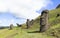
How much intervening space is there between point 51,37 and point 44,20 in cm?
1380

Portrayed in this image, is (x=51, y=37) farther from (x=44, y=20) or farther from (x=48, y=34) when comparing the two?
(x=44, y=20)

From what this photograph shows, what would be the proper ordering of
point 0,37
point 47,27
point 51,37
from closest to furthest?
point 51,37 → point 47,27 → point 0,37

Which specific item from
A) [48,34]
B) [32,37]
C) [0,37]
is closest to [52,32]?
[48,34]

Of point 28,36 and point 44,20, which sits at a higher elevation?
point 44,20

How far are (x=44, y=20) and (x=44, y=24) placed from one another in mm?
1868

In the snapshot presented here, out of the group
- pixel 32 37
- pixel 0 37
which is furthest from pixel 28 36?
pixel 0 37

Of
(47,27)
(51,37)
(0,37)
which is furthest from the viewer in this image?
(0,37)

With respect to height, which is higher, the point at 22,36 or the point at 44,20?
the point at 44,20

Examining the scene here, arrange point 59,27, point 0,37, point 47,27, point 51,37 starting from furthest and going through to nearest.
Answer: point 0,37 → point 47,27 → point 59,27 → point 51,37

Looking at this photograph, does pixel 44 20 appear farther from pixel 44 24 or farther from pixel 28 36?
pixel 28 36

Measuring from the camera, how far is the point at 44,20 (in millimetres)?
71125

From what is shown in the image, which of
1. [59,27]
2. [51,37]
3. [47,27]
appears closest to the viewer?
[51,37]

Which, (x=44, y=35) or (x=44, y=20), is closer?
(x=44, y=35)

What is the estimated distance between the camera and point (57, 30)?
61750 mm
